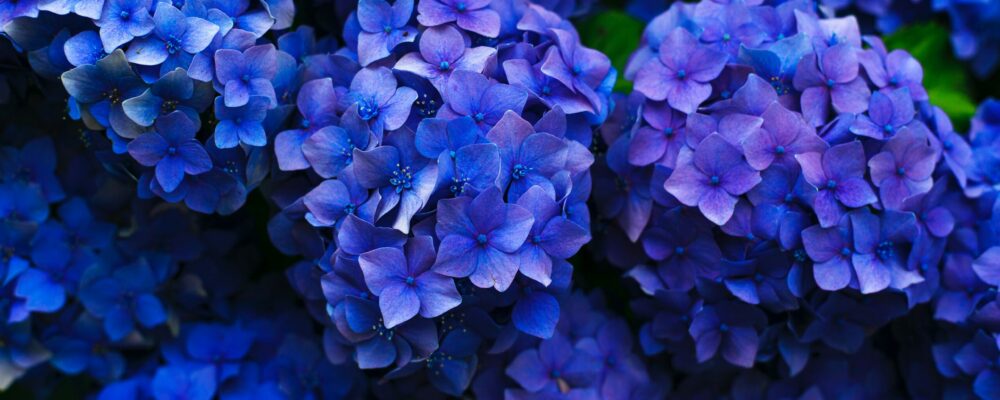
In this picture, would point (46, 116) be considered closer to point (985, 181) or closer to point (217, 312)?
point (217, 312)

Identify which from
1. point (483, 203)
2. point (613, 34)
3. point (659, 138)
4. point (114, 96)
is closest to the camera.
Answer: point (483, 203)

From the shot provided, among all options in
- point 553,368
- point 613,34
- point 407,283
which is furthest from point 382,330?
point 613,34

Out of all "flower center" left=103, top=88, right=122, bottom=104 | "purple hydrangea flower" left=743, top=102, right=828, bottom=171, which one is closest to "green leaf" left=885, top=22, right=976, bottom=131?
"purple hydrangea flower" left=743, top=102, right=828, bottom=171

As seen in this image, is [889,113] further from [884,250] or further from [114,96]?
[114,96]

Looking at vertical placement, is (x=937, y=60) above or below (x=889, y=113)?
below

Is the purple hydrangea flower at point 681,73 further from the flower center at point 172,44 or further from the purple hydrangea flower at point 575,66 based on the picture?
the flower center at point 172,44

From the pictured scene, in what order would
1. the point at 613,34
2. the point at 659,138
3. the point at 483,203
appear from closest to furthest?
the point at 483,203 < the point at 659,138 < the point at 613,34

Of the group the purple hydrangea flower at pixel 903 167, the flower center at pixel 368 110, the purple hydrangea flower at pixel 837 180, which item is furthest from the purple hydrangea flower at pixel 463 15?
the purple hydrangea flower at pixel 903 167
